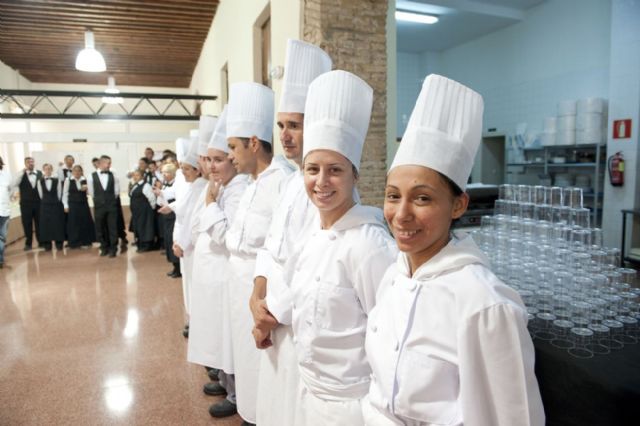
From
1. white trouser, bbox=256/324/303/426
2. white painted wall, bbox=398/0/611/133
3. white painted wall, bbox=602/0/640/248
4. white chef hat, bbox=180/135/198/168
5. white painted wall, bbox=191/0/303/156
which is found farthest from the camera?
white painted wall, bbox=398/0/611/133

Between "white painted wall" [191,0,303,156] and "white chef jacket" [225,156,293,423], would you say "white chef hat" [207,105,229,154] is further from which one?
"white painted wall" [191,0,303,156]

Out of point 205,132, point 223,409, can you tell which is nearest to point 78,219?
point 205,132

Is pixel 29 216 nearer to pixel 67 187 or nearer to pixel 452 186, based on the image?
pixel 67 187

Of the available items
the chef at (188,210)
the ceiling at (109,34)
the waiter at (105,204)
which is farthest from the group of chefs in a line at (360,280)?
the ceiling at (109,34)

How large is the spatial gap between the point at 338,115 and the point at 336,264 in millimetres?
465

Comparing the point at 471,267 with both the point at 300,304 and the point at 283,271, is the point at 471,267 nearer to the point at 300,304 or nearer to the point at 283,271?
the point at 300,304

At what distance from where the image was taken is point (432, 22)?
7688 mm

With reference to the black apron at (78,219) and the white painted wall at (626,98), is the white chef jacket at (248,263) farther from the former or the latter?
the black apron at (78,219)

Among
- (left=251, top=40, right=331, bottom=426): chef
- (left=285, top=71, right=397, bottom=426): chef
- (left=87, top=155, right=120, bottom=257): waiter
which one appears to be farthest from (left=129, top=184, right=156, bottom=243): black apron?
(left=285, top=71, right=397, bottom=426): chef

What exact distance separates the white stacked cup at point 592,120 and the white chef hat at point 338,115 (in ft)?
19.7

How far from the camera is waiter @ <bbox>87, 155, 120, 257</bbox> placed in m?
7.33

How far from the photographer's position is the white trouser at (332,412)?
124 cm

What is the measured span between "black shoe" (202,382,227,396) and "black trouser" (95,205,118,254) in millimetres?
5389

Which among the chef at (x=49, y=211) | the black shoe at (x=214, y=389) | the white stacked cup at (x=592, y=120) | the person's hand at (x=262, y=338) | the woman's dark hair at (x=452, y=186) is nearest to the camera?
the woman's dark hair at (x=452, y=186)
